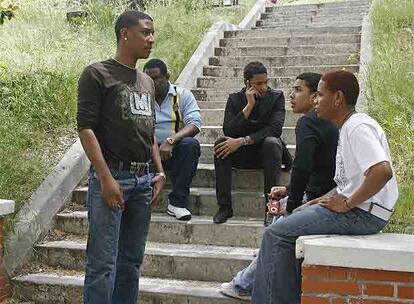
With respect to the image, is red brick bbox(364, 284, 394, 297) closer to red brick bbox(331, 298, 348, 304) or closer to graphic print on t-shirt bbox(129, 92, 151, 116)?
red brick bbox(331, 298, 348, 304)

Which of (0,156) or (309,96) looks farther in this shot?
(0,156)

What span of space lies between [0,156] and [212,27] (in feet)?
16.5

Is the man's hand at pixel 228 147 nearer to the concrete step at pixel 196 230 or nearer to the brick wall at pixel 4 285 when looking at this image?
the concrete step at pixel 196 230

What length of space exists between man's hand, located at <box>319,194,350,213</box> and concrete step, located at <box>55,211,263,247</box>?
1.52 meters

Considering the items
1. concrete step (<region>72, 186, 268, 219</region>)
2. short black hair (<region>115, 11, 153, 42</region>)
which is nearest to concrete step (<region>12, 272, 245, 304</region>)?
concrete step (<region>72, 186, 268, 219</region>)

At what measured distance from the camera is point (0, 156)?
4.86 metres

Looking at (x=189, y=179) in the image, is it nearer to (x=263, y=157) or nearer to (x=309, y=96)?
(x=263, y=157)

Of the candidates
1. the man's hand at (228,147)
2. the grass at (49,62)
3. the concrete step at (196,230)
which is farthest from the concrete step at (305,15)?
the concrete step at (196,230)

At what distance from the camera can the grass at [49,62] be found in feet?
16.6

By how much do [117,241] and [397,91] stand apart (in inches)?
140

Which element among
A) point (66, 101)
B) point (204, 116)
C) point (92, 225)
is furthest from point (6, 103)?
point (92, 225)

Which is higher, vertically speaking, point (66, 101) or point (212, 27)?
point (212, 27)

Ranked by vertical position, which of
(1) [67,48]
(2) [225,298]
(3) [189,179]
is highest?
(1) [67,48]

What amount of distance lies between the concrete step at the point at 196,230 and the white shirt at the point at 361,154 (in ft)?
5.29
